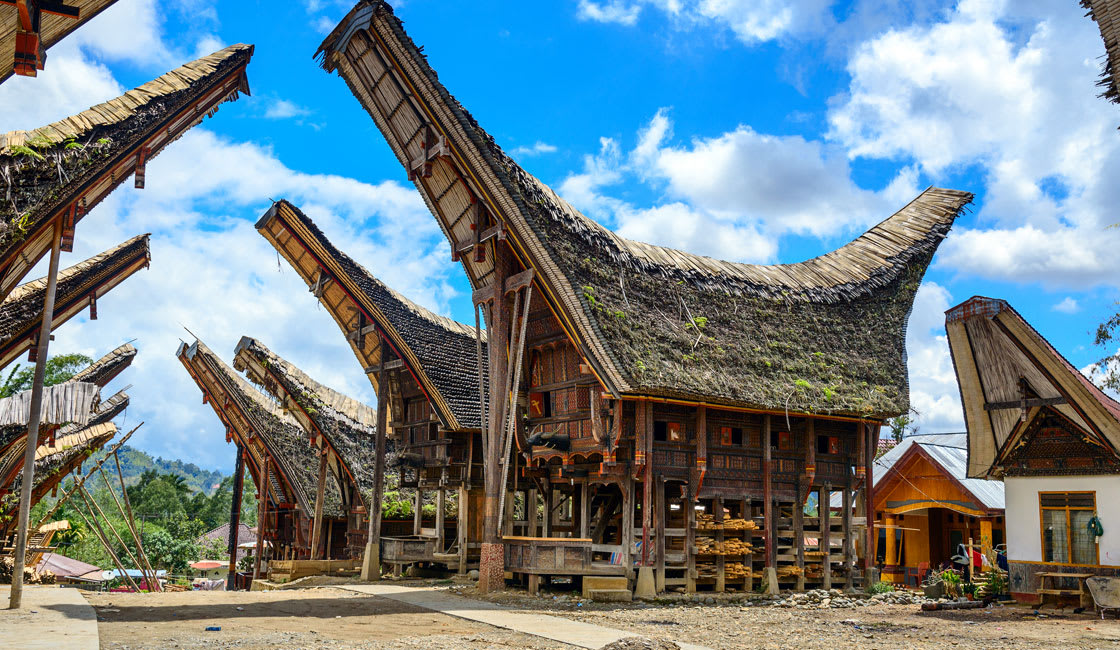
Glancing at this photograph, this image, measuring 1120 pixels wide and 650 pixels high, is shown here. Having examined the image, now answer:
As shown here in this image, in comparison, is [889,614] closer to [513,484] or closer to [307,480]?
[513,484]

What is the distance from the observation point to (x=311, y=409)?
27.6 metres

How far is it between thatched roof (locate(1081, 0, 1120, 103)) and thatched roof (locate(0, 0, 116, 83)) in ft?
30.2

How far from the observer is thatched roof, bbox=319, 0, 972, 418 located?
17438 millimetres

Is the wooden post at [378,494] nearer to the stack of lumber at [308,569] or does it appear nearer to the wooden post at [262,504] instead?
the stack of lumber at [308,569]

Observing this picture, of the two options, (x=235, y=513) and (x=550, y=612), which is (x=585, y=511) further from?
(x=235, y=513)

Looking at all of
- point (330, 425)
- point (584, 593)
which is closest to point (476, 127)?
point (584, 593)

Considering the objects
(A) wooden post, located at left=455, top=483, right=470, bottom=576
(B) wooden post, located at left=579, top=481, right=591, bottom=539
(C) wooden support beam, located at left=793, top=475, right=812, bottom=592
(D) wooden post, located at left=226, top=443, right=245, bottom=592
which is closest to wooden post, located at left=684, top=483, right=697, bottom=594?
(B) wooden post, located at left=579, top=481, right=591, bottom=539

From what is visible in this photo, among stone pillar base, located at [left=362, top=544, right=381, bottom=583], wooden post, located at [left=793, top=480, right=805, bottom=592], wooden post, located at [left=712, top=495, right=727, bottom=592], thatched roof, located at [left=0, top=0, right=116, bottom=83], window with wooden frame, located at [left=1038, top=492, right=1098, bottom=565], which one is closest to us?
thatched roof, located at [left=0, top=0, right=116, bottom=83]

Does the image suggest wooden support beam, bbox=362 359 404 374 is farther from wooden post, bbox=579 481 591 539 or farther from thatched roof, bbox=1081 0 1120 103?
thatched roof, bbox=1081 0 1120 103

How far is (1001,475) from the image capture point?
17.8 m

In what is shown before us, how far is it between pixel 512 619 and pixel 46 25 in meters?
9.89

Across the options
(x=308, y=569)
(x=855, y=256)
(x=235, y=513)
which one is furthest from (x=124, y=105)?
(x=235, y=513)

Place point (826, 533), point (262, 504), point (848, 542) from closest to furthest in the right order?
point (826, 533), point (848, 542), point (262, 504)

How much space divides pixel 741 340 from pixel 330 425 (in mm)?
14119
